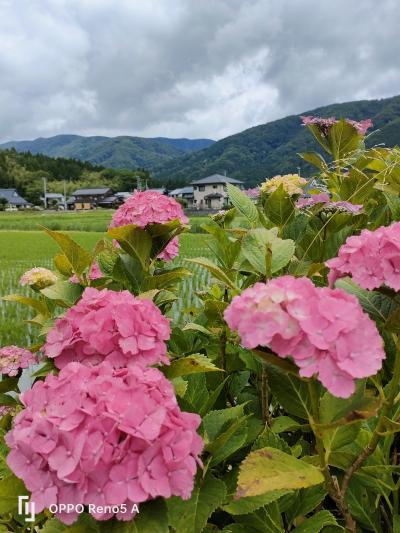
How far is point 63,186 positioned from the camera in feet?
233

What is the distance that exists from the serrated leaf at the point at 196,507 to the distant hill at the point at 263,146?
10175cm

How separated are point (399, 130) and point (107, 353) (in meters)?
→ 86.1

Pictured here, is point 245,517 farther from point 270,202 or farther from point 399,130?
point 399,130

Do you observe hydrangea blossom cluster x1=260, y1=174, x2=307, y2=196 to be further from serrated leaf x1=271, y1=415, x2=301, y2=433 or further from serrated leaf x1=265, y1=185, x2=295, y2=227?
serrated leaf x1=271, y1=415, x2=301, y2=433

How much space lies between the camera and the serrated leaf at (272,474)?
582mm

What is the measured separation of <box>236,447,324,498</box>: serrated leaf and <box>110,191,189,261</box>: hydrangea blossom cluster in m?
0.76

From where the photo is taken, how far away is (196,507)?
685 millimetres

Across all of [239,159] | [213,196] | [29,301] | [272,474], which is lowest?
[272,474]

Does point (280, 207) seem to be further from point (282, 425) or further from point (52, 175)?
point (52, 175)

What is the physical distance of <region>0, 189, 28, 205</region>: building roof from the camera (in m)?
63.0

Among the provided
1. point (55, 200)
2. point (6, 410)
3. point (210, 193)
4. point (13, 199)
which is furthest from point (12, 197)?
point (6, 410)

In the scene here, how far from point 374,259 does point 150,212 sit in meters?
0.73

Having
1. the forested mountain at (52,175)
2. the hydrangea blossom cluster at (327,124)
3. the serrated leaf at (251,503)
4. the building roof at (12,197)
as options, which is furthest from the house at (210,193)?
the serrated leaf at (251,503)

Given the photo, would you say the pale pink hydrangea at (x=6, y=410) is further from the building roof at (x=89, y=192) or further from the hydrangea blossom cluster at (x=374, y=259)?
the building roof at (x=89, y=192)
